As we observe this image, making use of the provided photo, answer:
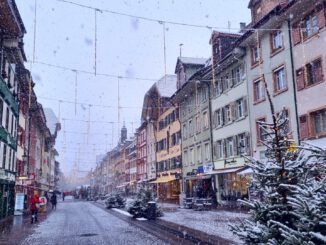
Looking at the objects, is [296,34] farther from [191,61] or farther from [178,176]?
[178,176]

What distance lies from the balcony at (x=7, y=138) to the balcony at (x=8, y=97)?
217 cm

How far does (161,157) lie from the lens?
5444 centimetres

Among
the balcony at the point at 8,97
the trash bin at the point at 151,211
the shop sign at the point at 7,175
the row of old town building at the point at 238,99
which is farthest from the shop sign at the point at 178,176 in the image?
the trash bin at the point at 151,211

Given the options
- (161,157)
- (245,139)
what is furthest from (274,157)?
(161,157)

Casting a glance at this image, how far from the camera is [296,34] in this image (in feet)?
72.8

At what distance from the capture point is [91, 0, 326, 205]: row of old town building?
21000 millimetres

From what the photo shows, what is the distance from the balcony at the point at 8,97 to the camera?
2430 centimetres

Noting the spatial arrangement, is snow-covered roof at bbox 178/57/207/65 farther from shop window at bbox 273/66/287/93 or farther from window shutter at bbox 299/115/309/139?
window shutter at bbox 299/115/309/139

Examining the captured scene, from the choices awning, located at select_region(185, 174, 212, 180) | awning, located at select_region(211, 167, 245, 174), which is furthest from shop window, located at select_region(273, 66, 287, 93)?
awning, located at select_region(185, 174, 212, 180)

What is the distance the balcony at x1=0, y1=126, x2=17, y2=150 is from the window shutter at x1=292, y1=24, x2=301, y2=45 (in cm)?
1900

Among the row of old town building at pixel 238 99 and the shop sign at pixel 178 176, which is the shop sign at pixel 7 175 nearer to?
the row of old town building at pixel 238 99

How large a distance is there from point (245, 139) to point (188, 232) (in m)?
14.3

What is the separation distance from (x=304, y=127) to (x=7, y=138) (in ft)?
64.7

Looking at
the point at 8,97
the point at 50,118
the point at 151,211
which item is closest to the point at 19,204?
the point at 8,97
